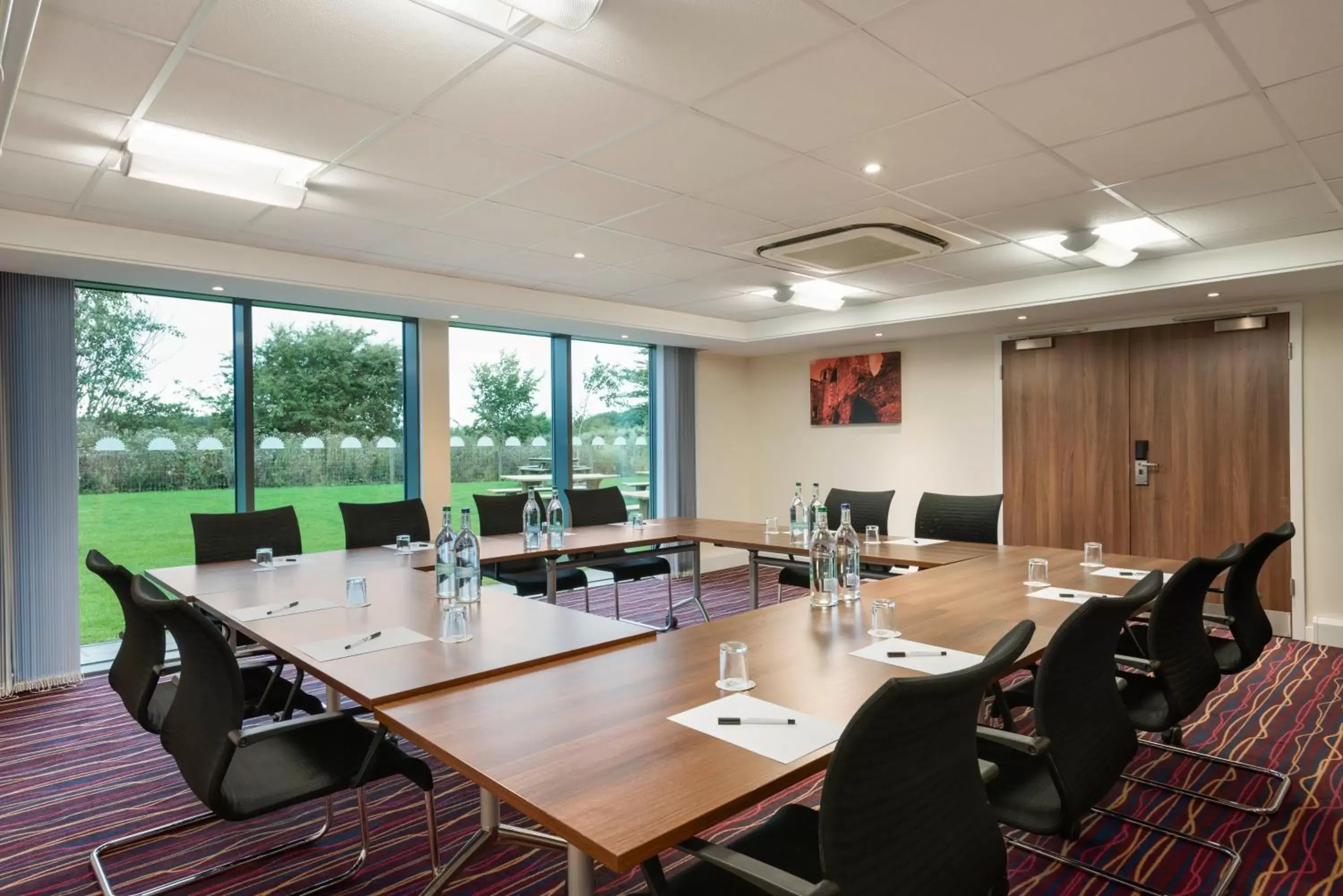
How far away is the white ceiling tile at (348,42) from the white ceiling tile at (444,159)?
0.35m

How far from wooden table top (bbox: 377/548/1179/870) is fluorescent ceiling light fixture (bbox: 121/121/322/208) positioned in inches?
99.2

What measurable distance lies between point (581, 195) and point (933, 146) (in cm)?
162

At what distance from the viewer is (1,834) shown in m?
2.79

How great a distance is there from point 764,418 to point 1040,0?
6.79 meters

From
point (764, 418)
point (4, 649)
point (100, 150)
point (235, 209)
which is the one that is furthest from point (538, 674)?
point (764, 418)

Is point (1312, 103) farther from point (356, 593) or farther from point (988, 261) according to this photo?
point (356, 593)

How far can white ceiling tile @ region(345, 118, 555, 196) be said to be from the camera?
2.95 m

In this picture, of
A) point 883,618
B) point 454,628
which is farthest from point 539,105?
point 883,618

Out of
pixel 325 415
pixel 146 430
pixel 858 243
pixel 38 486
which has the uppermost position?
pixel 858 243

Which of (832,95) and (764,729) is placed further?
(832,95)

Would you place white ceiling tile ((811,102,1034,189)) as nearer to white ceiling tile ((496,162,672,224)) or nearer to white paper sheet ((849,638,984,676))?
white ceiling tile ((496,162,672,224))

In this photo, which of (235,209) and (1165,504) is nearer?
(235,209)

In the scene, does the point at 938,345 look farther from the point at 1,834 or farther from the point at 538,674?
the point at 1,834

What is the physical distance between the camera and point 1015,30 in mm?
2236
